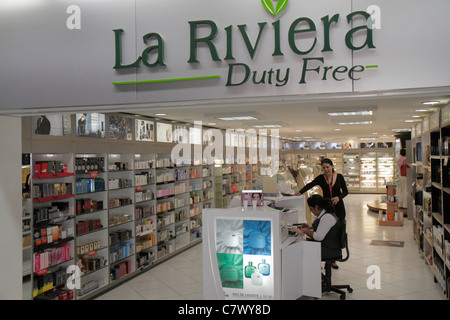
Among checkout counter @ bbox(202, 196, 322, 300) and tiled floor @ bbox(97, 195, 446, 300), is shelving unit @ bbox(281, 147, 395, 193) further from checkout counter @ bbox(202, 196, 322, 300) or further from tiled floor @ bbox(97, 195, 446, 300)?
checkout counter @ bbox(202, 196, 322, 300)

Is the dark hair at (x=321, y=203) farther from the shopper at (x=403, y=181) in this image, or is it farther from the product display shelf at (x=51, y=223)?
the shopper at (x=403, y=181)

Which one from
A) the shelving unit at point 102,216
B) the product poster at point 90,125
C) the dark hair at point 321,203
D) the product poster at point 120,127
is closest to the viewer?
the shelving unit at point 102,216

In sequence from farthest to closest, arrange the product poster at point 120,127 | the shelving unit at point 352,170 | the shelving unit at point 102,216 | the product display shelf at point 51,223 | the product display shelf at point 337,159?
the product display shelf at point 337,159
the shelving unit at point 352,170
the product poster at point 120,127
the shelving unit at point 102,216
the product display shelf at point 51,223

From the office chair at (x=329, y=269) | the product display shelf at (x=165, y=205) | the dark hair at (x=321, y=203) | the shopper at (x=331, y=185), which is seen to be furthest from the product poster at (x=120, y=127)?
the office chair at (x=329, y=269)

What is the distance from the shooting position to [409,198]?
11.5 metres

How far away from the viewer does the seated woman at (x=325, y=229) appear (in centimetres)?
495

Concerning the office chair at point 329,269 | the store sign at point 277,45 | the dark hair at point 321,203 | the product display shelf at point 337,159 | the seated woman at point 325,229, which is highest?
the store sign at point 277,45

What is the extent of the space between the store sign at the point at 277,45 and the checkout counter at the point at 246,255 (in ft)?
5.32

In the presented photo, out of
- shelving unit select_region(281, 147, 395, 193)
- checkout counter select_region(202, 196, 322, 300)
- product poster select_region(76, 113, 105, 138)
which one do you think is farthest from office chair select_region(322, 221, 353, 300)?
shelving unit select_region(281, 147, 395, 193)

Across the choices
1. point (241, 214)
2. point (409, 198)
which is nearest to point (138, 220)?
point (241, 214)

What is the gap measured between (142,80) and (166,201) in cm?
491

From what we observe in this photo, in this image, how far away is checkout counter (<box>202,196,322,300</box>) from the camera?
4164 mm

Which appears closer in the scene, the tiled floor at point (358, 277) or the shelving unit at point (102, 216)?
the shelving unit at point (102, 216)

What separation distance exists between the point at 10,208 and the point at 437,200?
226 inches
